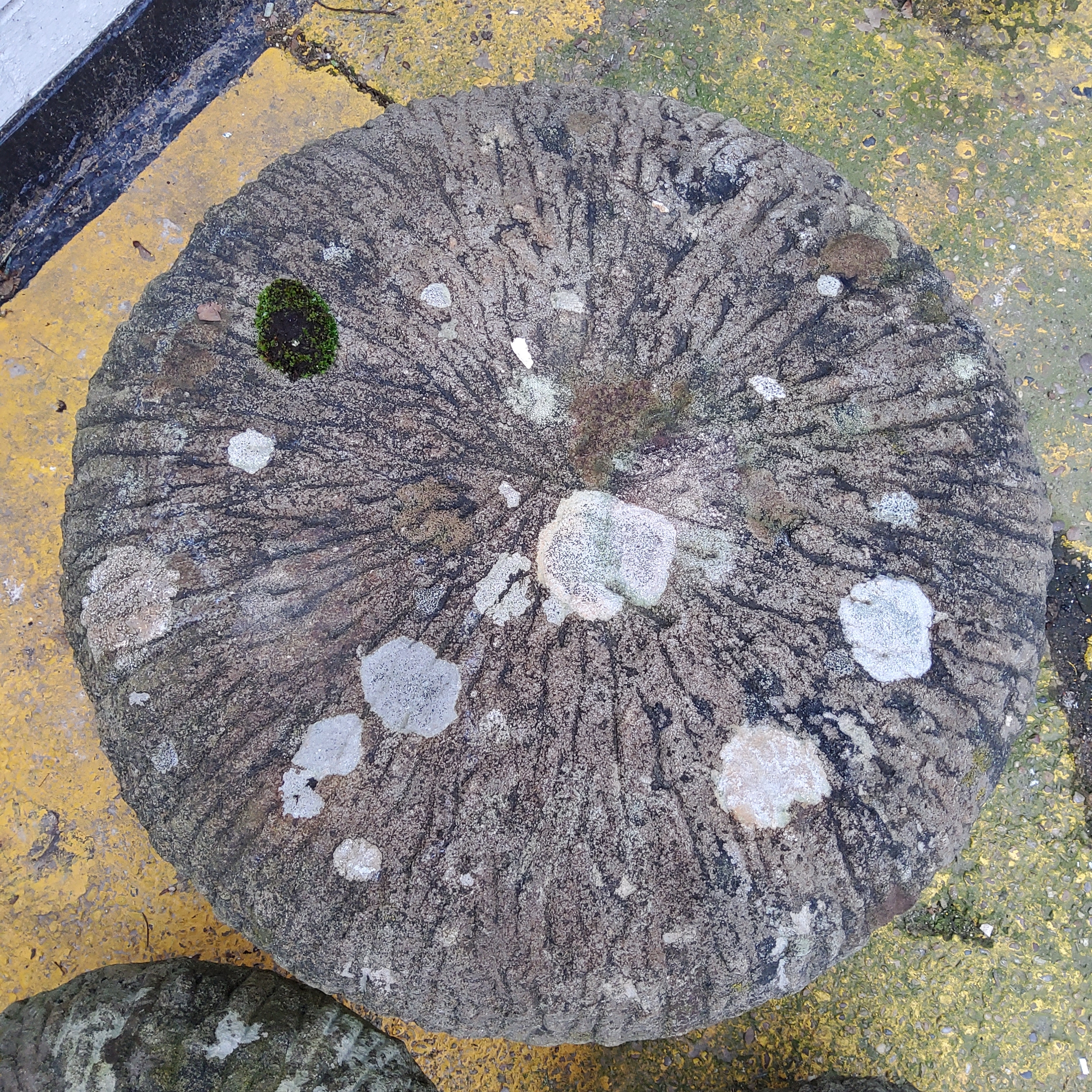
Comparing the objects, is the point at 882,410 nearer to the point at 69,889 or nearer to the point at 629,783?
the point at 629,783

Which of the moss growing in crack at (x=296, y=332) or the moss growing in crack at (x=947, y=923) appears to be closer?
the moss growing in crack at (x=296, y=332)

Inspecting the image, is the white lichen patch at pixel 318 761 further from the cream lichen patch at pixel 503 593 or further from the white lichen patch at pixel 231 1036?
the white lichen patch at pixel 231 1036

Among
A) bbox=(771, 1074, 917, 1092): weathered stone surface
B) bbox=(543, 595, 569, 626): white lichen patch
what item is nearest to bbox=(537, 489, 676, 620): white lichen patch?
bbox=(543, 595, 569, 626): white lichen patch

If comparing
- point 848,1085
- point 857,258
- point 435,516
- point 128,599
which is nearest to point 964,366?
point 857,258

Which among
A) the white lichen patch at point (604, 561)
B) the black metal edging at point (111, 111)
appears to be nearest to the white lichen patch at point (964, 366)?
the white lichen patch at point (604, 561)

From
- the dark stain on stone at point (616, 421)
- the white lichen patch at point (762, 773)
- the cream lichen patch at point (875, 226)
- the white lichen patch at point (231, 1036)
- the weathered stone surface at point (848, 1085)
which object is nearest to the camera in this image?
the white lichen patch at point (762, 773)
